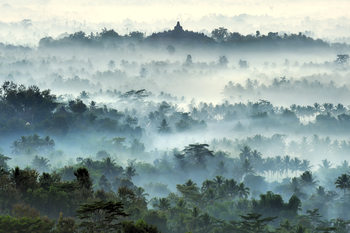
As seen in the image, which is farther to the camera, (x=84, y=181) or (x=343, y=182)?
(x=343, y=182)

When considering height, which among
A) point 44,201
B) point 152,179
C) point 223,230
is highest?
point 152,179

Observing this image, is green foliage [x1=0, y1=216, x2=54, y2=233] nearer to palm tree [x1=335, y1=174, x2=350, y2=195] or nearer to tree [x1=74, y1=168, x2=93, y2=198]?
tree [x1=74, y1=168, x2=93, y2=198]

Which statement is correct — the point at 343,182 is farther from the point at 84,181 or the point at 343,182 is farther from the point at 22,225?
the point at 22,225

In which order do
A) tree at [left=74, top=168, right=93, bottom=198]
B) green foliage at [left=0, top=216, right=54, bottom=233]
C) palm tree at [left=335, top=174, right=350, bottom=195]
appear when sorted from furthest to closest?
palm tree at [left=335, top=174, right=350, bottom=195]
tree at [left=74, top=168, right=93, bottom=198]
green foliage at [left=0, top=216, right=54, bottom=233]

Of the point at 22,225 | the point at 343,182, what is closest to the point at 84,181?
the point at 22,225

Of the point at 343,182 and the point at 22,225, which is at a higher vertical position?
the point at 343,182

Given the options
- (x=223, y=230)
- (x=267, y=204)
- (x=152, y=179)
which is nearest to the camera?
(x=223, y=230)

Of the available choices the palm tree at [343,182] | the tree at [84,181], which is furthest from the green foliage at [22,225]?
the palm tree at [343,182]

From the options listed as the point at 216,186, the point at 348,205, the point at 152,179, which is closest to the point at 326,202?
the point at 348,205

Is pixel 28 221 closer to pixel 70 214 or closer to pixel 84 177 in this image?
pixel 84 177

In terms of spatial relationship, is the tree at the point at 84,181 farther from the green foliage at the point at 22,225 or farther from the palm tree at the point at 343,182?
the palm tree at the point at 343,182

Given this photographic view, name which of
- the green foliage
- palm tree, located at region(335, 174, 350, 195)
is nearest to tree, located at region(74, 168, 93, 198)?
the green foliage
